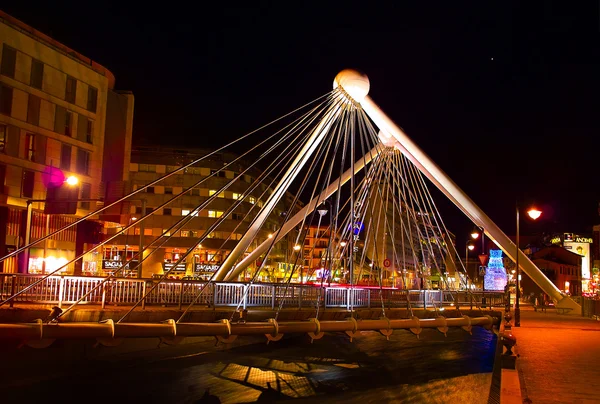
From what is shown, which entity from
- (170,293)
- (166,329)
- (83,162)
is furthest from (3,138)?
(166,329)

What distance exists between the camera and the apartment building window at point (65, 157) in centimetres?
3700

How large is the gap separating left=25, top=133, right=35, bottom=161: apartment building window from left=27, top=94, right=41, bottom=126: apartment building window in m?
0.82

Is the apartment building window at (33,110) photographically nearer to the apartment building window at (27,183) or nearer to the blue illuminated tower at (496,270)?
the apartment building window at (27,183)

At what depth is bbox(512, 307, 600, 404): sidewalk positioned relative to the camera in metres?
11.7

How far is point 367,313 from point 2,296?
1211 centimetres

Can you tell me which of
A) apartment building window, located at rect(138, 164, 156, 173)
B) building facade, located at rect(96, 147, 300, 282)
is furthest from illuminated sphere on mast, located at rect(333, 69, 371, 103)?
apartment building window, located at rect(138, 164, 156, 173)

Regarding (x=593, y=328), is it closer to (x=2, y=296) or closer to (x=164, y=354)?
(x=164, y=354)

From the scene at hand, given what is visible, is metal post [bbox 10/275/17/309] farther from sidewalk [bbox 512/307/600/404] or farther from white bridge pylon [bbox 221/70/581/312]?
sidewalk [bbox 512/307/600/404]

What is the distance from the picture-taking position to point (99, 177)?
3947cm

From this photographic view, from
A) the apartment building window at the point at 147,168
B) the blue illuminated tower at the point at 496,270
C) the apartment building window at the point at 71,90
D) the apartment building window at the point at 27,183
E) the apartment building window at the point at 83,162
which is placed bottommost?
the blue illuminated tower at the point at 496,270

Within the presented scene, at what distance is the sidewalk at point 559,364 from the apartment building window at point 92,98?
91.6 feet

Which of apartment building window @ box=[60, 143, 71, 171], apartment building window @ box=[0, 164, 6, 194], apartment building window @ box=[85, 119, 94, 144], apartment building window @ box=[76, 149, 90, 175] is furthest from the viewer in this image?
apartment building window @ box=[85, 119, 94, 144]

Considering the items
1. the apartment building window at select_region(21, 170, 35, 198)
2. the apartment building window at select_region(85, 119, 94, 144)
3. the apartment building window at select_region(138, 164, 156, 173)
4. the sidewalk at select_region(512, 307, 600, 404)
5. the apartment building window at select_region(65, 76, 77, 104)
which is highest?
the apartment building window at select_region(138, 164, 156, 173)

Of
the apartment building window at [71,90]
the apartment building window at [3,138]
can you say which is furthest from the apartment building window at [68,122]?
the apartment building window at [3,138]
